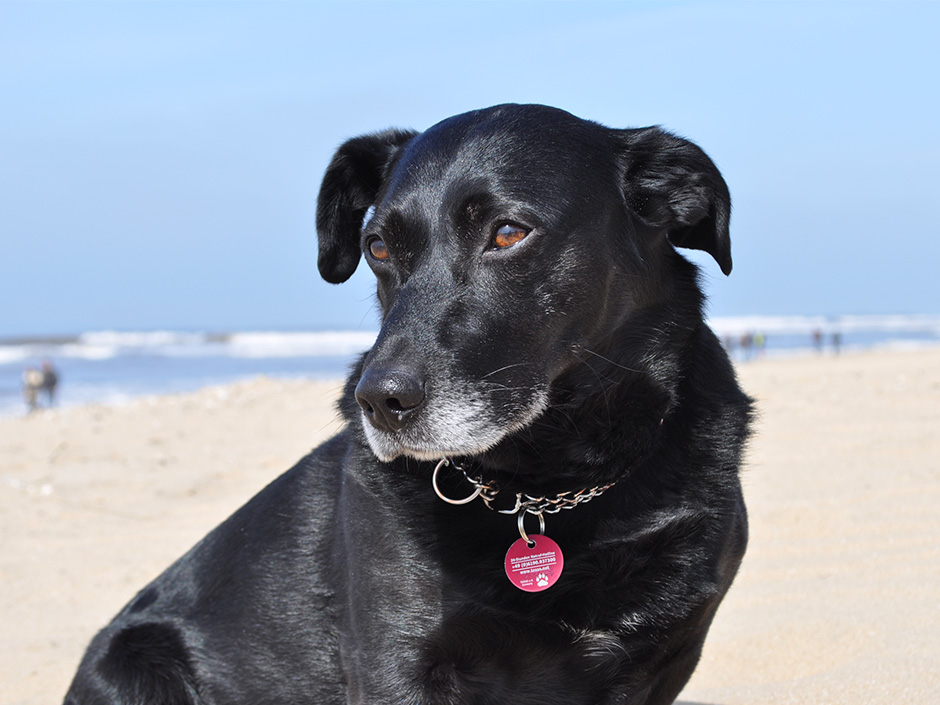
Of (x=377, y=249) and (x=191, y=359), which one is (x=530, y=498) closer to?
(x=377, y=249)

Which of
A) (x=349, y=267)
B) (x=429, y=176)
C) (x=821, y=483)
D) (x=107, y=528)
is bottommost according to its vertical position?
(x=107, y=528)

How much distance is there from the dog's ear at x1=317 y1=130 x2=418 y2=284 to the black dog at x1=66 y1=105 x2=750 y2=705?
352mm

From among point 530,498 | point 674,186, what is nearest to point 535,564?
point 530,498

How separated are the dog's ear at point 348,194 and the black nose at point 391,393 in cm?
120

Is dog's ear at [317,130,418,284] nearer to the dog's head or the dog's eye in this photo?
the dog's head

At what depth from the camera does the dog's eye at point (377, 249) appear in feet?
8.54

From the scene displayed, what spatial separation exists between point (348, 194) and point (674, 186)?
1.21 m

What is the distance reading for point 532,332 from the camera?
2334mm

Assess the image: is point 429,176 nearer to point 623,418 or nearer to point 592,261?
point 592,261

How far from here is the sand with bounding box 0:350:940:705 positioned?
3.67m

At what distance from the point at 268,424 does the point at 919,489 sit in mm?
8282

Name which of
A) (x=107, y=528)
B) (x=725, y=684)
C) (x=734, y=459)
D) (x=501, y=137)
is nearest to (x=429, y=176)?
(x=501, y=137)

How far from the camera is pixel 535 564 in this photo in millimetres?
2254

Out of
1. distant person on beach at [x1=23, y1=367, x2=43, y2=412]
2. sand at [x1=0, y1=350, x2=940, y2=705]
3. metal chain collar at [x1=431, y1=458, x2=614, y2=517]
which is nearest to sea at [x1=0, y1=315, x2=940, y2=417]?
distant person on beach at [x1=23, y1=367, x2=43, y2=412]
